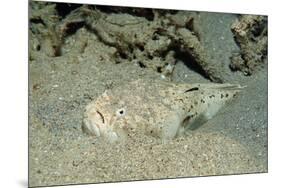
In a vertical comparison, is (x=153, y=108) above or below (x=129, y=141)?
above

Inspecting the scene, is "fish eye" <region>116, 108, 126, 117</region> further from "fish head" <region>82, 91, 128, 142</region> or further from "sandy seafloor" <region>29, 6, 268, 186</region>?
"sandy seafloor" <region>29, 6, 268, 186</region>

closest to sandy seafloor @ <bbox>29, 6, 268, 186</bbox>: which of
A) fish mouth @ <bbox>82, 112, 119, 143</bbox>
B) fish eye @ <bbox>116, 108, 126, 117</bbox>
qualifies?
fish mouth @ <bbox>82, 112, 119, 143</bbox>

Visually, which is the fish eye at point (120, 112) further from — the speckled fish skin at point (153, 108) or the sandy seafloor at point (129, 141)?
the sandy seafloor at point (129, 141)

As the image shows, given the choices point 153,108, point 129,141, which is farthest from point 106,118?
point 153,108

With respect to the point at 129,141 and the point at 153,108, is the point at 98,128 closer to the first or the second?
the point at 129,141

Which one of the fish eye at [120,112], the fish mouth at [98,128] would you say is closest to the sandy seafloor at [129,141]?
the fish mouth at [98,128]
